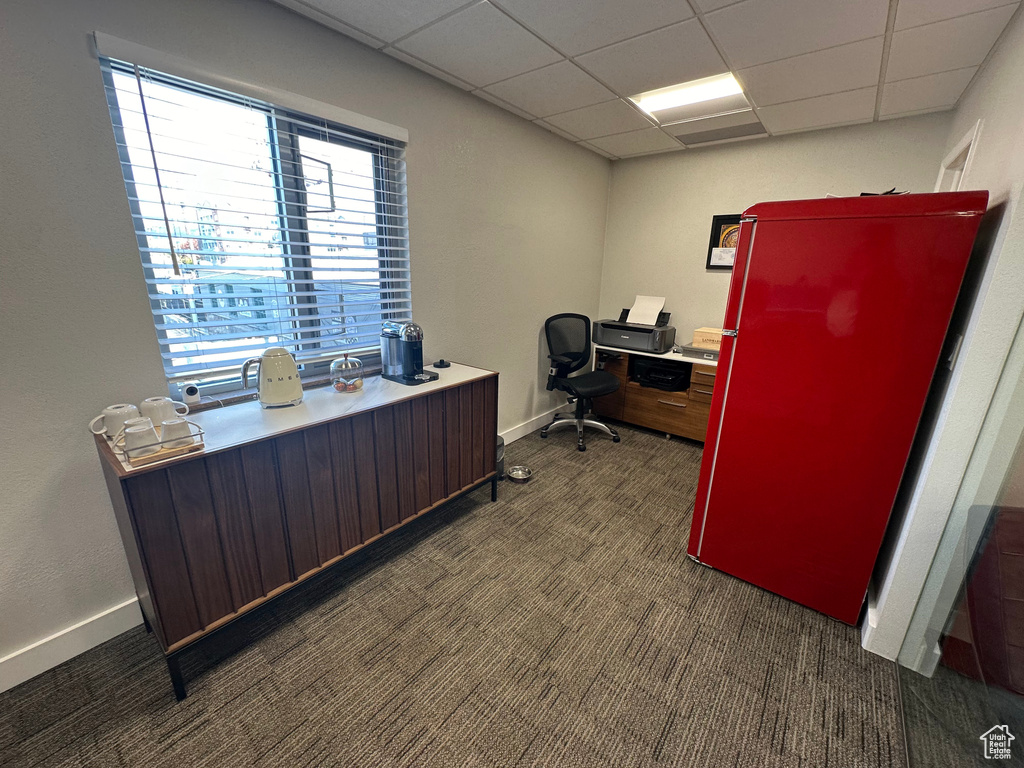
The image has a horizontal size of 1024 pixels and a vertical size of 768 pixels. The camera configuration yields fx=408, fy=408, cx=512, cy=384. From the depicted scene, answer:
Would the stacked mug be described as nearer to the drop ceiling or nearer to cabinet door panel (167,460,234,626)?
cabinet door panel (167,460,234,626)

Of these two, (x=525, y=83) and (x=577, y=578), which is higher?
(x=525, y=83)

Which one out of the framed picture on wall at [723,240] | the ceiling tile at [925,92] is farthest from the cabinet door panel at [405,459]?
the ceiling tile at [925,92]

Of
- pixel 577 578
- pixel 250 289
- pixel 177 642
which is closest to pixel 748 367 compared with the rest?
pixel 577 578

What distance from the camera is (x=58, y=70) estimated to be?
1261mm

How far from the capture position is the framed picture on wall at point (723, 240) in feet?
11.0

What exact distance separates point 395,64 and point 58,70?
1.35 m

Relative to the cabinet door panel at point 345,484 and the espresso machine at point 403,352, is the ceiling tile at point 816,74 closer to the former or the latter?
the espresso machine at point 403,352

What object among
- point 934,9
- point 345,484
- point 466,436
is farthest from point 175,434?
point 934,9

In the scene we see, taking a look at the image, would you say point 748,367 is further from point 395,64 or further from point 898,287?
point 395,64

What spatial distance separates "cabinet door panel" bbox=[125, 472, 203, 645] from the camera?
3.92 ft

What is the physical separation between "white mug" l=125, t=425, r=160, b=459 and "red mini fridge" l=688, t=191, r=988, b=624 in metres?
2.11

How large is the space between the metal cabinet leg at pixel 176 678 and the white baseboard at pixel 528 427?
7.52 ft

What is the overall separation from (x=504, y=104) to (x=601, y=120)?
690 millimetres

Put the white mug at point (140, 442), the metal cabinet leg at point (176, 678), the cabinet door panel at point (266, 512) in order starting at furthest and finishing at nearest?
1. the cabinet door panel at point (266, 512)
2. the metal cabinet leg at point (176, 678)
3. the white mug at point (140, 442)
